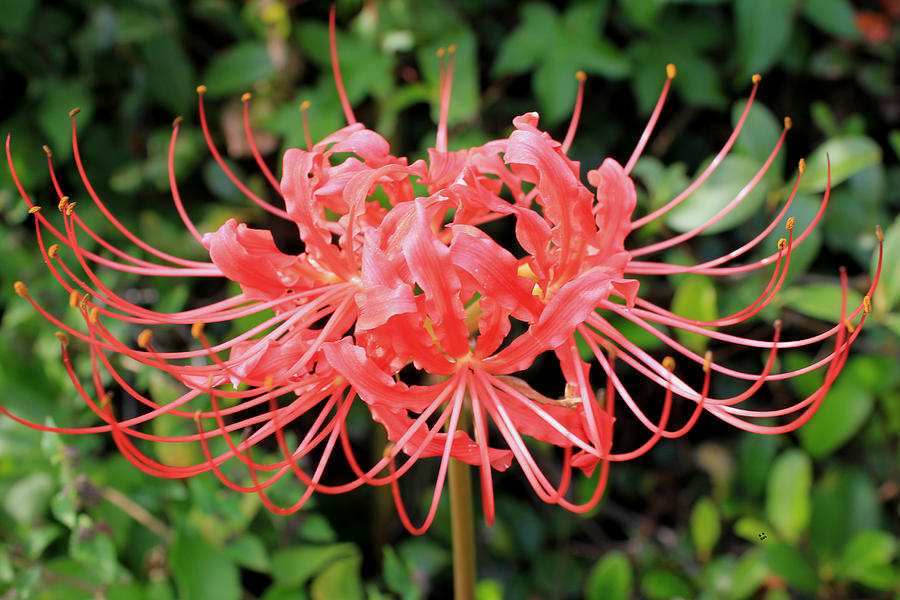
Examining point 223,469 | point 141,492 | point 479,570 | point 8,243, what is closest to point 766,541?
point 479,570

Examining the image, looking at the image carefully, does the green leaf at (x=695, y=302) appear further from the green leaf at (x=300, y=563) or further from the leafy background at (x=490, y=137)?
the green leaf at (x=300, y=563)

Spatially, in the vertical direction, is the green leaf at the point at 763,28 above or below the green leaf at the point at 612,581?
above

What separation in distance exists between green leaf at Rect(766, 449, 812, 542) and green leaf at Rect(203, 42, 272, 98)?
1.32 meters

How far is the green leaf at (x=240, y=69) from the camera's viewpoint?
172 cm

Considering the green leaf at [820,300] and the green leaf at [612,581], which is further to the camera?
the green leaf at [612,581]

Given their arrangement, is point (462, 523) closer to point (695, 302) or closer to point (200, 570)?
point (200, 570)

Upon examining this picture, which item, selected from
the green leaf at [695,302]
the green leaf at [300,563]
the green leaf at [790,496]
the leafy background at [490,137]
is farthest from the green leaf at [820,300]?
the green leaf at [300,563]

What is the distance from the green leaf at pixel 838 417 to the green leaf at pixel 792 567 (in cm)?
20

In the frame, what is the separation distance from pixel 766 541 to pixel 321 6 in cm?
143

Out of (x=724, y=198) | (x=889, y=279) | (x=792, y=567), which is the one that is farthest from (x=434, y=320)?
(x=792, y=567)

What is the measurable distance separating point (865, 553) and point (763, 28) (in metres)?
1.00

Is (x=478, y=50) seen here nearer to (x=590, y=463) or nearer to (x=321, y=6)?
(x=321, y=6)

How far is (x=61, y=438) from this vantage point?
1202 millimetres

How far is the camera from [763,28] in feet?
5.09
